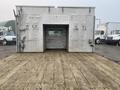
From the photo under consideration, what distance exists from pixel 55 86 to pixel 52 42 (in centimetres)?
1477

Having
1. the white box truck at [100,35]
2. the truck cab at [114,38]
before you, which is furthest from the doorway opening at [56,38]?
the white box truck at [100,35]

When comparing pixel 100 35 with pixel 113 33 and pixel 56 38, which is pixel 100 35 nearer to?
pixel 113 33

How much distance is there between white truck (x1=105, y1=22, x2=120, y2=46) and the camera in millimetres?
30438

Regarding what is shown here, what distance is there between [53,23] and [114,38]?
14.8 meters

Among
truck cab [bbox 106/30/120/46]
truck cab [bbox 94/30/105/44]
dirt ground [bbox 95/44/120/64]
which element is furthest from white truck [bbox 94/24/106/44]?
dirt ground [bbox 95/44/120/64]

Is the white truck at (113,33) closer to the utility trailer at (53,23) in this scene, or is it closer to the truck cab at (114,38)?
the truck cab at (114,38)

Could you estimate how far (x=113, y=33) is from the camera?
106 feet

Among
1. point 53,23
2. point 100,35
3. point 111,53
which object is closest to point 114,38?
point 100,35

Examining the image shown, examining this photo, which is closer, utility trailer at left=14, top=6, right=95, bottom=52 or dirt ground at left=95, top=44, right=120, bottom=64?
dirt ground at left=95, top=44, right=120, bottom=64

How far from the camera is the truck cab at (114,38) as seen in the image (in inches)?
1196

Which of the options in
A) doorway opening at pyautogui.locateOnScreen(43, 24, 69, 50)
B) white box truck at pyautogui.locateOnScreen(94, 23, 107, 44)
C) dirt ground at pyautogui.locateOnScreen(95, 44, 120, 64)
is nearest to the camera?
dirt ground at pyautogui.locateOnScreen(95, 44, 120, 64)

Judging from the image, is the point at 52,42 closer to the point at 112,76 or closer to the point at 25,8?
the point at 25,8

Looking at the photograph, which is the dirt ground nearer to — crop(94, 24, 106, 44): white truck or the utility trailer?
the utility trailer

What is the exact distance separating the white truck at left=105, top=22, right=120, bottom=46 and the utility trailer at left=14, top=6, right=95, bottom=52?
12988 mm
